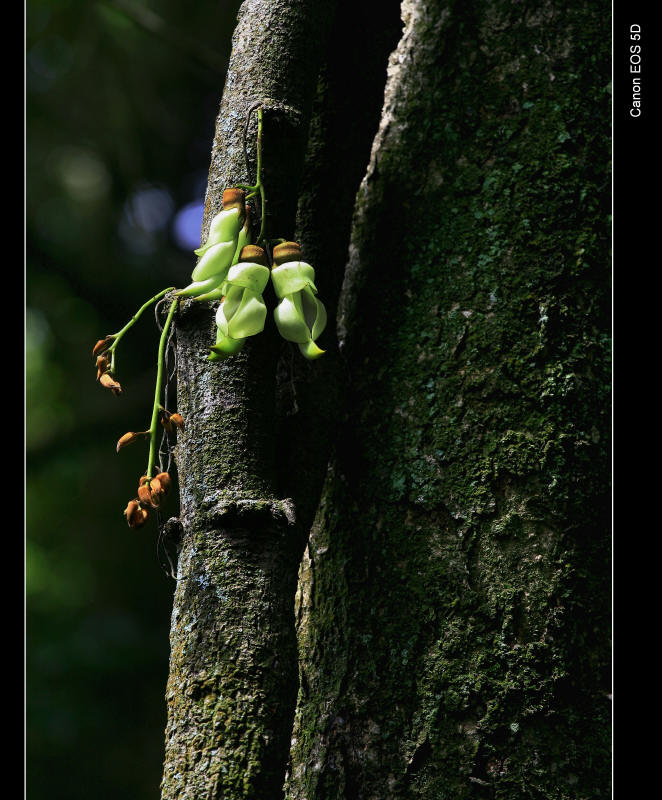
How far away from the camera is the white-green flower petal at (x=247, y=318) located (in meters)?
0.69

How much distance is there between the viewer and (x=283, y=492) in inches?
30.7

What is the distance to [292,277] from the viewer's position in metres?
0.71

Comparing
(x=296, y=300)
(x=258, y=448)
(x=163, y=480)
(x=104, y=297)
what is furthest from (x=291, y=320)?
(x=104, y=297)

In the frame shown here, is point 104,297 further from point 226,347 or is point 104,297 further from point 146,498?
point 226,347

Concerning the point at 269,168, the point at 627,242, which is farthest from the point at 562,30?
the point at 269,168

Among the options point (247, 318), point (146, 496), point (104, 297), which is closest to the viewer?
point (247, 318)

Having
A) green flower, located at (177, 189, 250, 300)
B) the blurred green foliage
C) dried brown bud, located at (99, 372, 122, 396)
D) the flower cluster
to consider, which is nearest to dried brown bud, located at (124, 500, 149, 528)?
the flower cluster

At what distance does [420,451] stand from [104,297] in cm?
257

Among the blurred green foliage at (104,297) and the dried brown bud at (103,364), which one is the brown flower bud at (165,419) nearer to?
the dried brown bud at (103,364)

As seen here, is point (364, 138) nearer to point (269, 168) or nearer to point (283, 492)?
point (269, 168)

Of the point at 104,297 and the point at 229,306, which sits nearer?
the point at 229,306

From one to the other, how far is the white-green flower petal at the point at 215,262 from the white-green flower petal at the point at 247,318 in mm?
39

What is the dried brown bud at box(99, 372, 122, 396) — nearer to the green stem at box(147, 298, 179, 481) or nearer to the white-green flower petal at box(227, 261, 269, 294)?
the green stem at box(147, 298, 179, 481)

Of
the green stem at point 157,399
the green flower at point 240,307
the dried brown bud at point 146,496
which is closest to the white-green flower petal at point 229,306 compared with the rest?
the green flower at point 240,307
